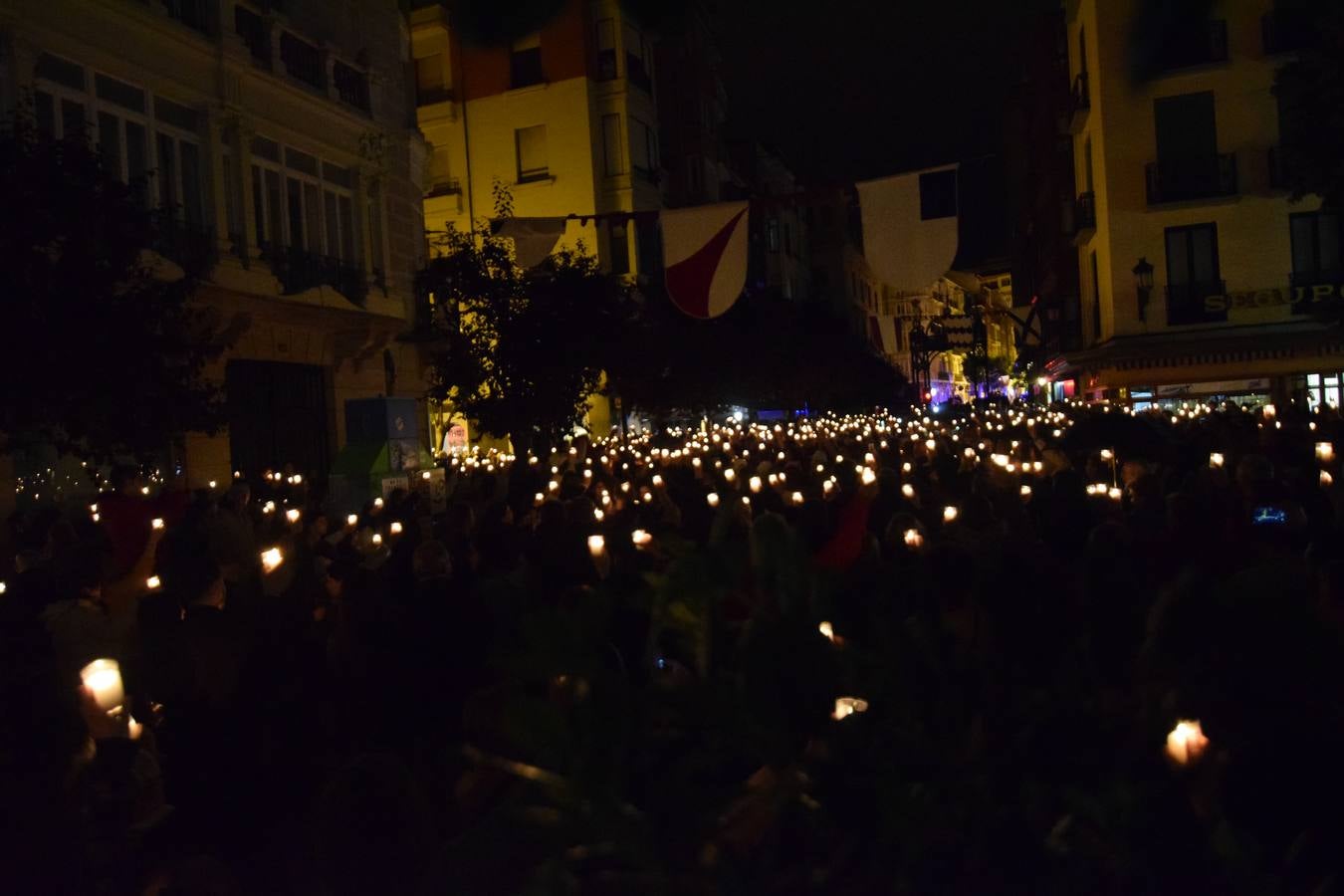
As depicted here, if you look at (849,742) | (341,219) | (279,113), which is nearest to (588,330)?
(341,219)

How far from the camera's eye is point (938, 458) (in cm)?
1195

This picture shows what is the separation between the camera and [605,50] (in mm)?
38531

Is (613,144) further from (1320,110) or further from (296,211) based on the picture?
(1320,110)

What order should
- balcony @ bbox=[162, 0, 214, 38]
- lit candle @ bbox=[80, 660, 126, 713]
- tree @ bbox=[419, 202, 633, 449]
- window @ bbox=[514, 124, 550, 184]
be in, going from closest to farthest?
lit candle @ bbox=[80, 660, 126, 713], balcony @ bbox=[162, 0, 214, 38], tree @ bbox=[419, 202, 633, 449], window @ bbox=[514, 124, 550, 184]

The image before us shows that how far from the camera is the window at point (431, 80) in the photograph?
132ft

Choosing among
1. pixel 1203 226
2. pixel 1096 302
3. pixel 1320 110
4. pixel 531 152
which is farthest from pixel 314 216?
pixel 1096 302

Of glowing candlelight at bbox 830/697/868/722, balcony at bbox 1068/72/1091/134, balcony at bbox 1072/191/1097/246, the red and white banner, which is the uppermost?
balcony at bbox 1068/72/1091/134

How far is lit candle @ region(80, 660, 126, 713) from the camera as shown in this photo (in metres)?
4.05

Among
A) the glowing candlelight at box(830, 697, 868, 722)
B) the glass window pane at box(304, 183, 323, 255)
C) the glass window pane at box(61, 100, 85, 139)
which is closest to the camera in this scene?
the glowing candlelight at box(830, 697, 868, 722)

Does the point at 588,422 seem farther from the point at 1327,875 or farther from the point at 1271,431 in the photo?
the point at 1327,875

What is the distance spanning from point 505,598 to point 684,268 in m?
7.72

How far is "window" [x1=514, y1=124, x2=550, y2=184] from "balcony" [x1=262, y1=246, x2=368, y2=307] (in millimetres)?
17284

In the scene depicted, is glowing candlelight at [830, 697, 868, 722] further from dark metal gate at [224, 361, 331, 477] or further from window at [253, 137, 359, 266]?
window at [253, 137, 359, 266]

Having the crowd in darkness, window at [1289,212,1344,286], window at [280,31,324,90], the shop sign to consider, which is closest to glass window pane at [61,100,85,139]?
window at [280,31,324,90]
